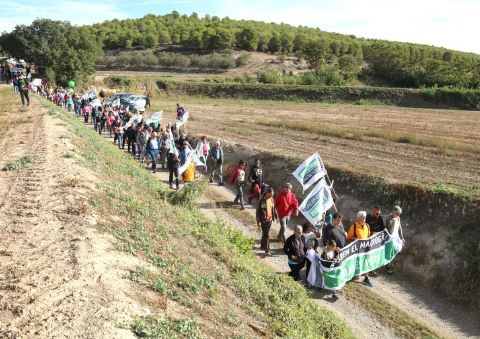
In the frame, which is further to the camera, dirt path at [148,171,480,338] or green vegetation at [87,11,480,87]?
green vegetation at [87,11,480,87]

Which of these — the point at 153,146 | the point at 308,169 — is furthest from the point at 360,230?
the point at 153,146

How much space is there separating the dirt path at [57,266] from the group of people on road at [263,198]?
5027 mm

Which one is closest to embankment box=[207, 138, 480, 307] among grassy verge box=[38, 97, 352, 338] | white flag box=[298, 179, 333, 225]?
white flag box=[298, 179, 333, 225]

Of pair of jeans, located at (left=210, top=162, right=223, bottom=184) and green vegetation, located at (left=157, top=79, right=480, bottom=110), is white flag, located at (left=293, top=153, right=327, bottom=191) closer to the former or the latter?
pair of jeans, located at (left=210, top=162, right=223, bottom=184)

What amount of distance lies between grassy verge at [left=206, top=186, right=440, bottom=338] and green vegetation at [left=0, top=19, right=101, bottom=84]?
43.1 m

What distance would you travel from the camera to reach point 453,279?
12.0 metres

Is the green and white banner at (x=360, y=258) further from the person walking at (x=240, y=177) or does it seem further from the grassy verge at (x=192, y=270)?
the person walking at (x=240, y=177)

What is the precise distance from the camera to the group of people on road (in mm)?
11711

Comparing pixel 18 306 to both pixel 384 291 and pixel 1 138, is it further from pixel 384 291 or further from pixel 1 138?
pixel 1 138

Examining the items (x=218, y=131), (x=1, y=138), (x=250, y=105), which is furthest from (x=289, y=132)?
(x=250, y=105)

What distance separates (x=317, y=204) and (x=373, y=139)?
1424 centimetres

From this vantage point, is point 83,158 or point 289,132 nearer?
point 83,158

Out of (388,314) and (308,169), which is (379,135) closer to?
(308,169)

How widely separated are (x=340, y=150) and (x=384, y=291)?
12.1m
